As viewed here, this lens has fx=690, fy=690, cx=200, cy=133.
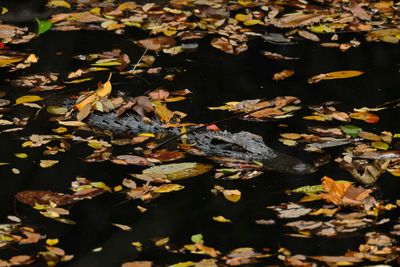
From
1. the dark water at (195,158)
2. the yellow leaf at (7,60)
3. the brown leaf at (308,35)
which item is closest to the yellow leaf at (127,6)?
the dark water at (195,158)

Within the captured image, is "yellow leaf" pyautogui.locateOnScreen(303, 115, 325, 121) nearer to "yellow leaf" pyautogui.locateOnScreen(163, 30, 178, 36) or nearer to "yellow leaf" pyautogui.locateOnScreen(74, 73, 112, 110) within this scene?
"yellow leaf" pyautogui.locateOnScreen(74, 73, 112, 110)

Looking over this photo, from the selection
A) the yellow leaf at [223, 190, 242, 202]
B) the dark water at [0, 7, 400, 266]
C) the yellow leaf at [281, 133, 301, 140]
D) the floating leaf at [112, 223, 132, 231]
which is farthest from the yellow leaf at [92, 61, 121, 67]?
the floating leaf at [112, 223, 132, 231]

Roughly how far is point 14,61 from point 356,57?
2.66m

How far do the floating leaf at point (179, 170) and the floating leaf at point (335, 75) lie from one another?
1576 millimetres

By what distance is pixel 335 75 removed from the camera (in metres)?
5.07

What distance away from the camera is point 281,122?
4.32 m

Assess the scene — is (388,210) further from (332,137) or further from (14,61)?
(14,61)

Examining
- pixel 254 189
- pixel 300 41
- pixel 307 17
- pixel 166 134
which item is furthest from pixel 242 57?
pixel 254 189

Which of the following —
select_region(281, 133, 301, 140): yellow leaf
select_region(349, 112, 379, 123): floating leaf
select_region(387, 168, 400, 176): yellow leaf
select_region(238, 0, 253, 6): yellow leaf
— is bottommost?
select_region(281, 133, 301, 140): yellow leaf

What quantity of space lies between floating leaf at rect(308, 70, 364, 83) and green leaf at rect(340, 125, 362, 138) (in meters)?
0.84

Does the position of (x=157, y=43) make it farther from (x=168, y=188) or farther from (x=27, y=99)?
(x=168, y=188)

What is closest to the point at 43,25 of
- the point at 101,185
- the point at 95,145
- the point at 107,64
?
the point at 107,64

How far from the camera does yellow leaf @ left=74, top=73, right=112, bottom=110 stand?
177 inches

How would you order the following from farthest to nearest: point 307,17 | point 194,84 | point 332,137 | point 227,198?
1. point 307,17
2. point 194,84
3. point 332,137
4. point 227,198
